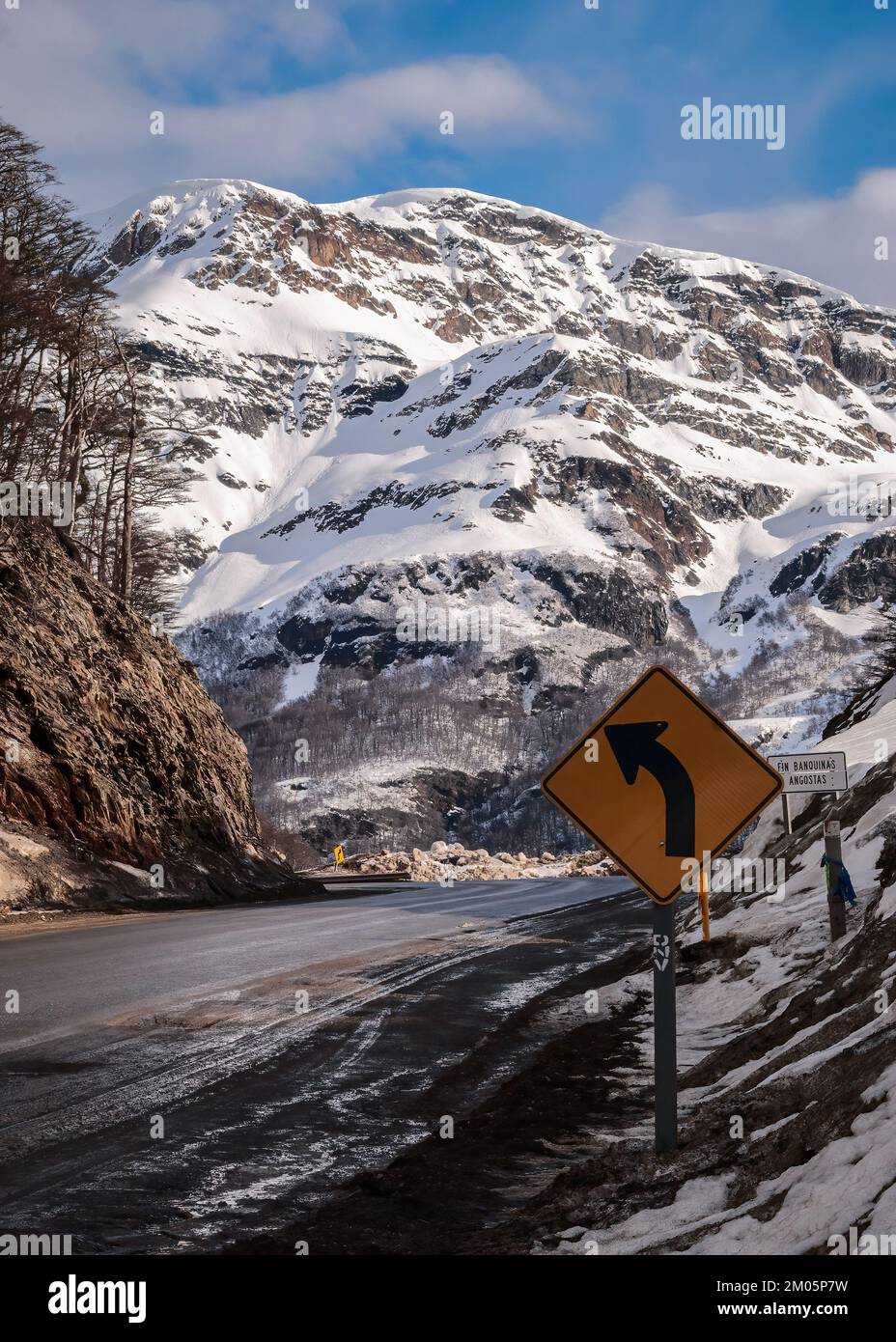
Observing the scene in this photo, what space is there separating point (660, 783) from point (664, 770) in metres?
0.06

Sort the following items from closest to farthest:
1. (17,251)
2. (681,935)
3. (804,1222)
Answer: (804,1222), (681,935), (17,251)

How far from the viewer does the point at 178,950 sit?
14.8 metres

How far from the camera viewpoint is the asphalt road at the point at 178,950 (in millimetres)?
10477

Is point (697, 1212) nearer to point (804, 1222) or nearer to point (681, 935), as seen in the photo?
point (804, 1222)

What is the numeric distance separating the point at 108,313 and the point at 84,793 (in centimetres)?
1282

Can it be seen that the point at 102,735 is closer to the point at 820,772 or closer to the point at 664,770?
the point at 820,772

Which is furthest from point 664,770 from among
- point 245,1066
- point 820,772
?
point 820,772

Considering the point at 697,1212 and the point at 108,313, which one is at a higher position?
the point at 108,313

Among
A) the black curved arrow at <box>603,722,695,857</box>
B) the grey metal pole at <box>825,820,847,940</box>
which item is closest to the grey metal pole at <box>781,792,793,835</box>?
the grey metal pole at <box>825,820,847,940</box>

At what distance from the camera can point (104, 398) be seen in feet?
107

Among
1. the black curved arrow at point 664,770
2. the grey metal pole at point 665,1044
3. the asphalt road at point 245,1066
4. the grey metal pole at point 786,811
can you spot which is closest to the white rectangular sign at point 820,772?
the asphalt road at point 245,1066

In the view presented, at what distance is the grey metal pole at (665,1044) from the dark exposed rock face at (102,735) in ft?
58.1

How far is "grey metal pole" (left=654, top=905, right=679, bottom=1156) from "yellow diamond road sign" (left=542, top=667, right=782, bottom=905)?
0.67 feet
